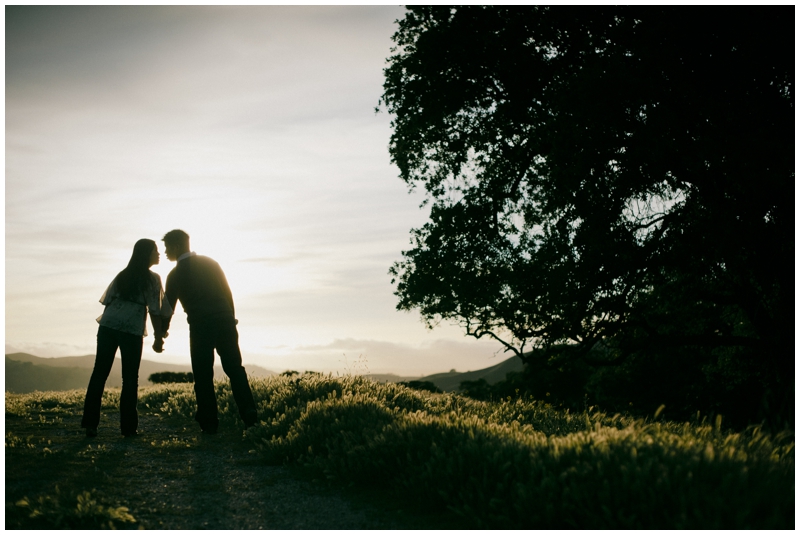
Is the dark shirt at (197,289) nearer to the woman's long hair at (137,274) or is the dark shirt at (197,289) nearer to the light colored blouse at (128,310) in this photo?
the light colored blouse at (128,310)

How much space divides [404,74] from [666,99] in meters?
5.94

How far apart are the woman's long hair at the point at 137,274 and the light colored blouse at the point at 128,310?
0.05 meters

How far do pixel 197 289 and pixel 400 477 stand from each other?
12.7 ft

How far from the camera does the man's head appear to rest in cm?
701

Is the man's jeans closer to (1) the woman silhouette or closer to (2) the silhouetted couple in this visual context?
(2) the silhouetted couple

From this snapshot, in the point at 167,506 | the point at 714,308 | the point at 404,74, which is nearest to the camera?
the point at 167,506

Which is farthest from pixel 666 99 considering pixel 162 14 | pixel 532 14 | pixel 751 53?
pixel 162 14

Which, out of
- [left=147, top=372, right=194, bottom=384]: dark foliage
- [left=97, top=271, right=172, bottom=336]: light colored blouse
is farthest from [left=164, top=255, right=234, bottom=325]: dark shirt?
[left=147, top=372, right=194, bottom=384]: dark foliage

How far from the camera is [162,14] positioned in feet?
22.1

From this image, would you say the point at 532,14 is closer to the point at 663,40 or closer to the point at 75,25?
the point at 663,40

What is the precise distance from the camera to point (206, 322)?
22.3 ft

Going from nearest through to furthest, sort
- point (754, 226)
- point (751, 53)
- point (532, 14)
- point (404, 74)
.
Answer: point (751, 53) < point (754, 226) < point (532, 14) < point (404, 74)

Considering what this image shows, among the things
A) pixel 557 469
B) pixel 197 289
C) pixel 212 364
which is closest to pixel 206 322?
pixel 197 289

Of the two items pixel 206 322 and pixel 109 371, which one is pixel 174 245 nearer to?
pixel 206 322
